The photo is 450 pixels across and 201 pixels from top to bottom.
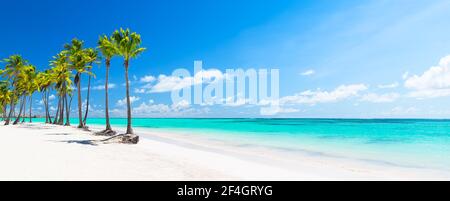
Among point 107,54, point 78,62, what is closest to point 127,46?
point 107,54

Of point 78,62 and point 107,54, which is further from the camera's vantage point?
point 78,62

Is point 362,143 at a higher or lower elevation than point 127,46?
lower

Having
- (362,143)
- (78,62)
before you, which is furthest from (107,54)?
(362,143)

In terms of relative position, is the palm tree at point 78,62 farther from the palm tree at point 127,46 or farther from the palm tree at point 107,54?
the palm tree at point 127,46

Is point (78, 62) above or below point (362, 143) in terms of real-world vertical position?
above

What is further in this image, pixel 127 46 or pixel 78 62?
pixel 78 62

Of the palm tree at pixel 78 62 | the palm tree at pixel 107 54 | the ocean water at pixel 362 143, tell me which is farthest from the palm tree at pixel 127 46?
the palm tree at pixel 78 62

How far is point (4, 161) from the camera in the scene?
1075 cm

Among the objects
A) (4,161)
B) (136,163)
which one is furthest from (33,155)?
(136,163)

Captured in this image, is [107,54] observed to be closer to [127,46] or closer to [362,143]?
[127,46]
